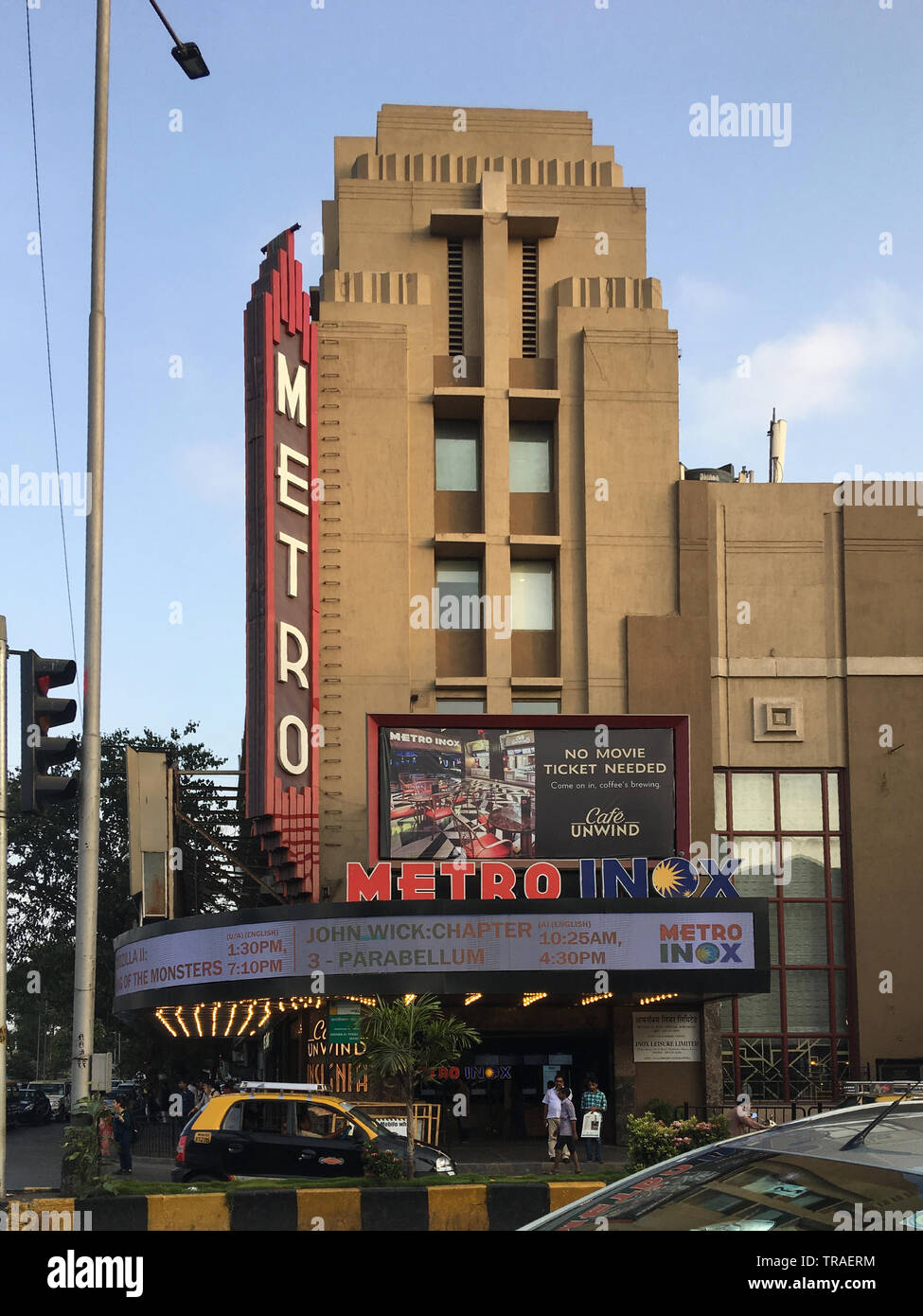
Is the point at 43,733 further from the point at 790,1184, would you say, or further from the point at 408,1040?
the point at 790,1184

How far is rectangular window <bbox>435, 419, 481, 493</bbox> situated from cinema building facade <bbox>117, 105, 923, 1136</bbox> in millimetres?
78

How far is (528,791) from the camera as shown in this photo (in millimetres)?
33844

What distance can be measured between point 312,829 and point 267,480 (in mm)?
8184

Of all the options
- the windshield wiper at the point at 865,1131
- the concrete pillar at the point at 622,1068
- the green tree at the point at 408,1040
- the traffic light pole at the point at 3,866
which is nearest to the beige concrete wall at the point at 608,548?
the concrete pillar at the point at 622,1068

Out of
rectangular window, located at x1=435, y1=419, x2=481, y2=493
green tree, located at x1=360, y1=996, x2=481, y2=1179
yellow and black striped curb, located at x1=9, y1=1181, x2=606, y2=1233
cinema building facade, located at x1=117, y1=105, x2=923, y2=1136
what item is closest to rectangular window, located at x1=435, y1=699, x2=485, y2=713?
cinema building facade, located at x1=117, y1=105, x2=923, y2=1136

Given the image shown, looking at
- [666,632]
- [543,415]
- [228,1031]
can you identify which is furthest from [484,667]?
[228,1031]

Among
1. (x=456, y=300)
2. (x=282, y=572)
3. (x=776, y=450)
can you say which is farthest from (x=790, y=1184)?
(x=776, y=450)

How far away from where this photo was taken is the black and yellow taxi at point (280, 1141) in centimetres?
2172

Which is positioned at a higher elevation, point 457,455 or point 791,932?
point 457,455

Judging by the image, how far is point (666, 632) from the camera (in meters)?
36.6

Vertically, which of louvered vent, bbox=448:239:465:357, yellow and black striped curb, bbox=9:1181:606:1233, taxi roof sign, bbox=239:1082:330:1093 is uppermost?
louvered vent, bbox=448:239:465:357

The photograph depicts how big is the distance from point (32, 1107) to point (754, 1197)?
183 feet

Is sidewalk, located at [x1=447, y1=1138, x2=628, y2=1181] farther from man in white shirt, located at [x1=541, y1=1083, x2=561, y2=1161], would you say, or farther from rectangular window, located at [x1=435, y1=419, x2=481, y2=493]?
rectangular window, located at [x1=435, y1=419, x2=481, y2=493]

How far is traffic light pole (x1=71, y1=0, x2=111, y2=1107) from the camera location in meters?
17.7
